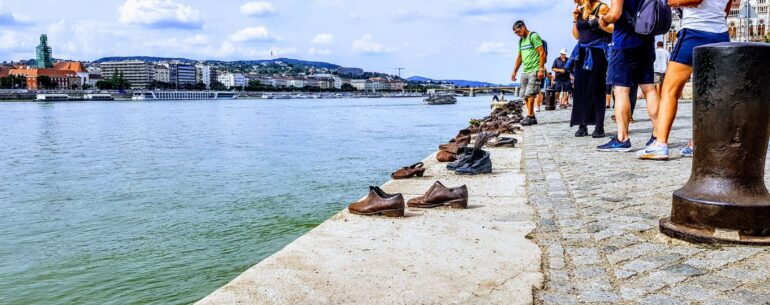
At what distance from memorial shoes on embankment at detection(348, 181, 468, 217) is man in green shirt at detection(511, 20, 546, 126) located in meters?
8.39

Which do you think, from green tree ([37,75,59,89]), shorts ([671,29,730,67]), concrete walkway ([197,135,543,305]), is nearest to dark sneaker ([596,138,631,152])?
shorts ([671,29,730,67])

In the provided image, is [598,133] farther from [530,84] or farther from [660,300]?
[660,300]

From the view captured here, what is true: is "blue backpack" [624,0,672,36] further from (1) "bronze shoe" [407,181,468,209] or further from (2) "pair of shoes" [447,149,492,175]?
(1) "bronze shoe" [407,181,468,209]

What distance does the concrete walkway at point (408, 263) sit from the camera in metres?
2.66

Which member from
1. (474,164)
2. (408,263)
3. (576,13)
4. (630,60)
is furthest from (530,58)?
(408,263)

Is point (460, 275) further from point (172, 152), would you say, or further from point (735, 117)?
point (172, 152)

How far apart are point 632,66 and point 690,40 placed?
190 centimetres

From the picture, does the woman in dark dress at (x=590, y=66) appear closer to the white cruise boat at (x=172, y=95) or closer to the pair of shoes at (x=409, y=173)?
the pair of shoes at (x=409, y=173)

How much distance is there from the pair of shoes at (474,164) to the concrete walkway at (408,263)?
5.74 ft

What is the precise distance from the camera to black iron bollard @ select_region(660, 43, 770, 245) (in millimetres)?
3207

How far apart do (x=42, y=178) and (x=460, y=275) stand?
1088 centimetres

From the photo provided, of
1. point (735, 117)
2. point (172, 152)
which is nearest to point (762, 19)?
point (172, 152)

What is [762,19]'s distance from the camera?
3777 inches

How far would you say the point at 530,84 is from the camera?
497 inches
